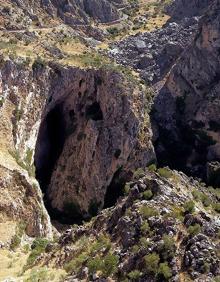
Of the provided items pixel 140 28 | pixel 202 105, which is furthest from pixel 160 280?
pixel 140 28

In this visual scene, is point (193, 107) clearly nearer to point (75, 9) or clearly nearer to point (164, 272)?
point (75, 9)

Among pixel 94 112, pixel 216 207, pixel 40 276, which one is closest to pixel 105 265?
pixel 40 276

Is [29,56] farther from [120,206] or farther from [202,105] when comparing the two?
[120,206]

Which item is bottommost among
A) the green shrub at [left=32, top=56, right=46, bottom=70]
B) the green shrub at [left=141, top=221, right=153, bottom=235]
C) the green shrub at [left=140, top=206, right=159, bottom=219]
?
the green shrub at [left=141, top=221, right=153, bottom=235]

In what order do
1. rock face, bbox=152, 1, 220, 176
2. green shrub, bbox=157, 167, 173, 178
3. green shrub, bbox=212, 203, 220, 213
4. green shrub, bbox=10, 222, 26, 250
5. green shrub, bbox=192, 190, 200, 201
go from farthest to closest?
1. rock face, bbox=152, 1, 220, 176
2. green shrub, bbox=10, 222, 26, 250
3. green shrub, bbox=157, 167, 173, 178
4. green shrub, bbox=192, 190, 200, 201
5. green shrub, bbox=212, 203, 220, 213

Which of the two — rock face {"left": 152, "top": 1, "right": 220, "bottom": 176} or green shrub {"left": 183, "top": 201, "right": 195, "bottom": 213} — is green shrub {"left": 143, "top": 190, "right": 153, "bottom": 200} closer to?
green shrub {"left": 183, "top": 201, "right": 195, "bottom": 213}

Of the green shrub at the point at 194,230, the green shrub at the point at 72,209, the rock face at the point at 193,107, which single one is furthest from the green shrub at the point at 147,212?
the rock face at the point at 193,107

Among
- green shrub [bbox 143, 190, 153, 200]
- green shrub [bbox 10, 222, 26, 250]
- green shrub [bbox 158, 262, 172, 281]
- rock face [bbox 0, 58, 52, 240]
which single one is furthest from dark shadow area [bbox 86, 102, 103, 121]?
green shrub [bbox 158, 262, 172, 281]
